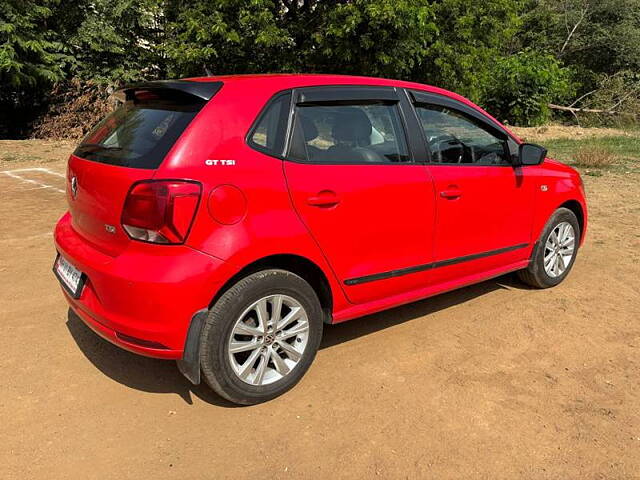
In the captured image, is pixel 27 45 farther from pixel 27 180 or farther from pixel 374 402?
pixel 374 402

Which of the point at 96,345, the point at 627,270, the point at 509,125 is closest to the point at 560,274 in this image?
the point at 627,270

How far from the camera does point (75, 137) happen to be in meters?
15.0

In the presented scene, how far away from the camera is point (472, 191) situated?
382 cm

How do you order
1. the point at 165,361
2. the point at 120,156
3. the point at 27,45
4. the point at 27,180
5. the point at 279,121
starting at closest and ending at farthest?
the point at 120,156 < the point at 279,121 < the point at 165,361 < the point at 27,180 < the point at 27,45

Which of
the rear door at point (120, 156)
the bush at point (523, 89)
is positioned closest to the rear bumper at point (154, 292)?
the rear door at point (120, 156)

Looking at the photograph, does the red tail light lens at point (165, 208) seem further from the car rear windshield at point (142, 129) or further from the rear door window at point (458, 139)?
the rear door window at point (458, 139)

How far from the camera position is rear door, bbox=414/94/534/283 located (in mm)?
3707

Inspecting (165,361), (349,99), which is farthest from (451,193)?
(165,361)

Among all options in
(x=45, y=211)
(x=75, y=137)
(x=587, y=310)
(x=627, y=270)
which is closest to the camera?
(x=587, y=310)

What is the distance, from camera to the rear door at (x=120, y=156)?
276 centimetres

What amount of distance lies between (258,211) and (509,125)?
20.8m

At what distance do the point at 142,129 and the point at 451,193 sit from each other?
197 centimetres

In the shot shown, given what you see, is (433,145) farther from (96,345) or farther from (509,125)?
(509,125)

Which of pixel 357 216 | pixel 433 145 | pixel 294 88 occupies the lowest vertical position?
pixel 357 216
